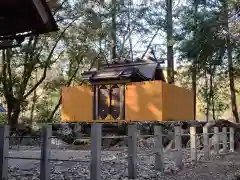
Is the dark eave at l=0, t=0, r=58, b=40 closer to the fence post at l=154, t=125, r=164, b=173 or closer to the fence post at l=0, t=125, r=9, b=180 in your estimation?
the fence post at l=0, t=125, r=9, b=180

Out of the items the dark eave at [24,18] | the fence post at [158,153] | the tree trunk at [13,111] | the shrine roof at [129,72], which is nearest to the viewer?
the dark eave at [24,18]

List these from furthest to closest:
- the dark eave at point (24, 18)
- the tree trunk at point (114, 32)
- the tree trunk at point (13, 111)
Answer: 1. the tree trunk at point (114, 32)
2. the tree trunk at point (13, 111)
3. the dark eave at point (24, 18)

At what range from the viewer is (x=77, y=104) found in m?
17.4

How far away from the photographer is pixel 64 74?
26.3 meters

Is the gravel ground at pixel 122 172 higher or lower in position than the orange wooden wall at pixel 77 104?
lower

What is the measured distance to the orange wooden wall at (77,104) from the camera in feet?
55.9

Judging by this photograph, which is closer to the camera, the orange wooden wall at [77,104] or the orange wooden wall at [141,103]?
the orange wooden wall at [141,103]

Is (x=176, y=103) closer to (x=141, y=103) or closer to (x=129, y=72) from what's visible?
(x=141, y=103)

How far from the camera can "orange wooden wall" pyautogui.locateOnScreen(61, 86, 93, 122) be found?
17.0 metres

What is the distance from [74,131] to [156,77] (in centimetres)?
524

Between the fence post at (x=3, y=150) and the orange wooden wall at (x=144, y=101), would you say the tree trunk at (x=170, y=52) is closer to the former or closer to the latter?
the orange wooden wall at (x=144, y=101)

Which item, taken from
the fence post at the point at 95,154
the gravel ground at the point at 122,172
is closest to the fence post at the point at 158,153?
the gravel ground at the point at 122,172

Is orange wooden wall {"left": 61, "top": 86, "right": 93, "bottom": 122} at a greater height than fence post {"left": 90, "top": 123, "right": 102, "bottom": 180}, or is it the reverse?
orange wooden wall {"left": 61, "top": 86, "right": 93, "bottom": 122}

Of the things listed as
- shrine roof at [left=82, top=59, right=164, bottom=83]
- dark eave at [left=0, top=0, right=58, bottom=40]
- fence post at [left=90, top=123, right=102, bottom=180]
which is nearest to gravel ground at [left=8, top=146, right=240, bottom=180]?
fence post at [left=90, top=123, right=102, bottom=180]
